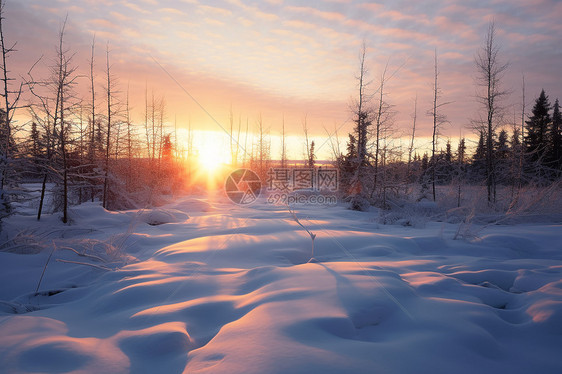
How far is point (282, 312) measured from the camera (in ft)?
9.30

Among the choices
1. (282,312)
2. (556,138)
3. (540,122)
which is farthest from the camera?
(540,122)

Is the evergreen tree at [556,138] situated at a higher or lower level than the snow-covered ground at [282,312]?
higher

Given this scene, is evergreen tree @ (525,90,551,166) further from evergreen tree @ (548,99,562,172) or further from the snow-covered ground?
the snow-covered ground

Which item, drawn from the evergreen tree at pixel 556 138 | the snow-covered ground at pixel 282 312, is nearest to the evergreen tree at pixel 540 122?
the evergreen tree at pixel 556 138

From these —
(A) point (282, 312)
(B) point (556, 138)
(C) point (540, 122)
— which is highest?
(C) point (540, 122)

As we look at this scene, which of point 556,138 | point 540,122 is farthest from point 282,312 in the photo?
point 540,122

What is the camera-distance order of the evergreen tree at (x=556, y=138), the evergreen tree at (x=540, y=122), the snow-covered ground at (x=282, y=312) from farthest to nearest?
the evergreen tree at (x=540, y=122), the evergreen tree at (x=556, y=138), the snow-covered ground at (x=282, y=312)

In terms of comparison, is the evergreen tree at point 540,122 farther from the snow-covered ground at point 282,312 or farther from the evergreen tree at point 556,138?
the snow-covered ground at point 282,312

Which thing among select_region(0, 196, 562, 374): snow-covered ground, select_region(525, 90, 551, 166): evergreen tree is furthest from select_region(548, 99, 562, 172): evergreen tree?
select_region(0, 196, 562, 374): snow-covered ground

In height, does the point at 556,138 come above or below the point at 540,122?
below

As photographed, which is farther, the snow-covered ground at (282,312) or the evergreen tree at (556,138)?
the evergreen tree at (556,138)

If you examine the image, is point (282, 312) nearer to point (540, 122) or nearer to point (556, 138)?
point (556, 138)

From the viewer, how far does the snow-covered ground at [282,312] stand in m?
2.12

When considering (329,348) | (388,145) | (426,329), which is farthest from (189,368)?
(388,145)
